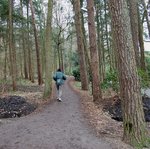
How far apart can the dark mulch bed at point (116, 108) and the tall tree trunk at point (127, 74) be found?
160 inches

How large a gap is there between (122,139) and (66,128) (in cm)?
187

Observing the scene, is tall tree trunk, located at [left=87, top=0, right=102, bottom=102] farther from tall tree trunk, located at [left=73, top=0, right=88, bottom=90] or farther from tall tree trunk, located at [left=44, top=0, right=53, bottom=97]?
tall tree trunk, located at [left=73, top=0, right=88, bottom=90]

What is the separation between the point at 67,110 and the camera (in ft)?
39.3

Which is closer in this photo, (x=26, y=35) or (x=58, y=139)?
(x=58, y=139)

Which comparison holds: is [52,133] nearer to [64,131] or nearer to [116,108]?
[64,131]

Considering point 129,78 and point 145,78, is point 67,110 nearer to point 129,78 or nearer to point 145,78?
point 145,78

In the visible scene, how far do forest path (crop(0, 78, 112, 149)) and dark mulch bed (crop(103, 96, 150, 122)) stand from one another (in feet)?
5.21

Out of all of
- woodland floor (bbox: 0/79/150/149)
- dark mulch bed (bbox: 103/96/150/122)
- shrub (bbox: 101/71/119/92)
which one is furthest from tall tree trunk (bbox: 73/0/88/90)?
woodland floor (bbox: 0/79/150/149)

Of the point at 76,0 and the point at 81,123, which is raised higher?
the point at 76,0

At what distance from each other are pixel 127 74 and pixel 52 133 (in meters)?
2.69

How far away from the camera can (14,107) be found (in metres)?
12.4

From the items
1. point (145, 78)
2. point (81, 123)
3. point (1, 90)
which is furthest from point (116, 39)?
point (1, 90)

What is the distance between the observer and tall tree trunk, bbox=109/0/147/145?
7160 mm

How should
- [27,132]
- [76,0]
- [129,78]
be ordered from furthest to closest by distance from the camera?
1. [76,0]
2. [27,132]
3. [129,78]
